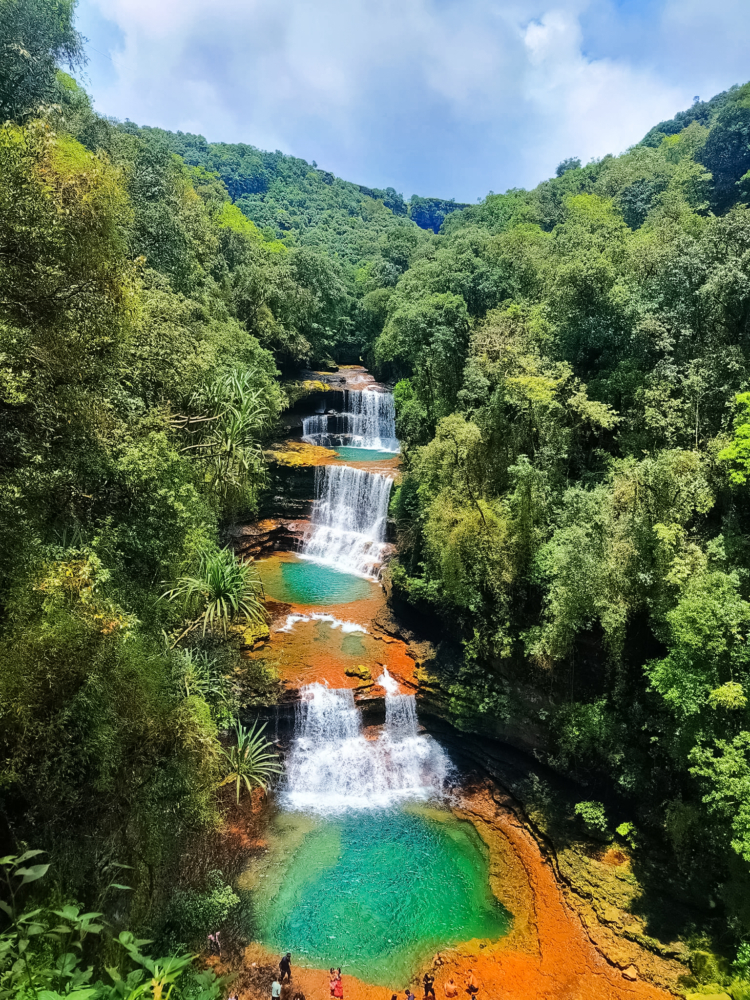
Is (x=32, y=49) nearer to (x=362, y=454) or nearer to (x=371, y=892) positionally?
(x=362, y=454)

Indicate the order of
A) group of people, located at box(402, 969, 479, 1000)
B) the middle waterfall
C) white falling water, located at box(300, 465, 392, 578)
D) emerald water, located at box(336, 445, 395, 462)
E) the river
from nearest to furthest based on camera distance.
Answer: group of people, located at box(402, 969, 479, 1000) < the river < the middle waterfall < white falling water, located at box(300, 465, 392, 578) < emerald water, located at box(336, 445, 395, 462)

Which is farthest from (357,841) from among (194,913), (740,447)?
(740,447)

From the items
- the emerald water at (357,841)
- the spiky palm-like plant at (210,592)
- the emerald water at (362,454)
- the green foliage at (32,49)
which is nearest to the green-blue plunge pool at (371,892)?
the emerald water at (357,841)

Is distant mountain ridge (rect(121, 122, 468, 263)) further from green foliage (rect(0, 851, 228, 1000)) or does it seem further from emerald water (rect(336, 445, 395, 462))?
green foliage (rect(0, 851, 228, 1000))

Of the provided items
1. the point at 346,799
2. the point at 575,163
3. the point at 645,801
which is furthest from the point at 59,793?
the point at 575,163

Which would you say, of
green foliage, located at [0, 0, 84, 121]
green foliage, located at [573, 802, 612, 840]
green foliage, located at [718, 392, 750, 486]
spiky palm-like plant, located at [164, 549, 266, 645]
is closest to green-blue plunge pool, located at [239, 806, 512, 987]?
green foliage, located at [573, 802, 612, 840]

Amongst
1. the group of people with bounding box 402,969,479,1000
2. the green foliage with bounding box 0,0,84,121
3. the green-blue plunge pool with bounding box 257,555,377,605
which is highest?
the green foliage with bounding box 0,0,84,121
